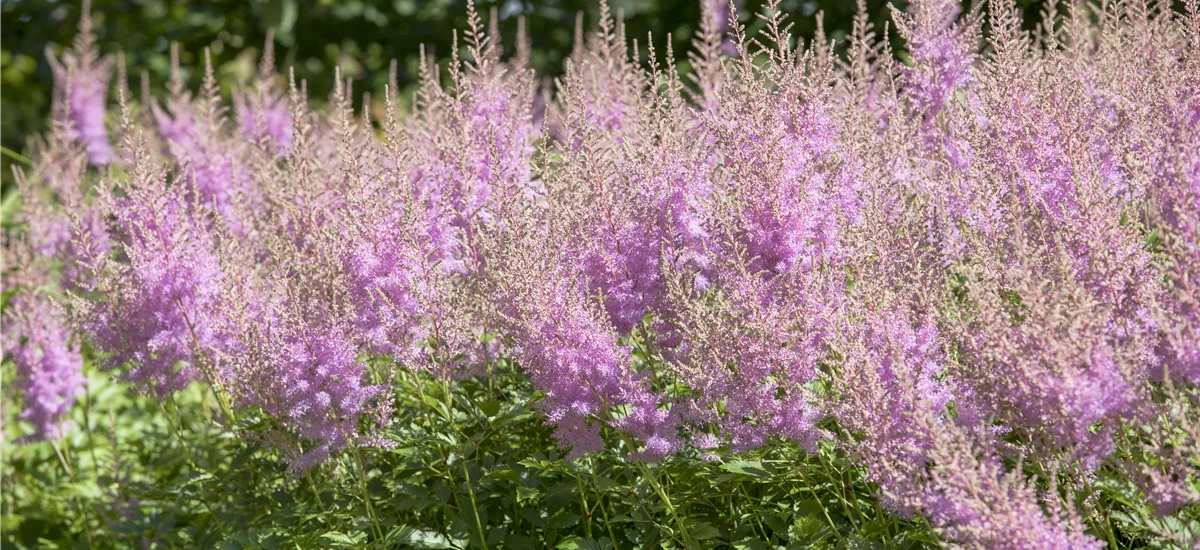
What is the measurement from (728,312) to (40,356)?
338cm

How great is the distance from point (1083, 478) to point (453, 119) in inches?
87.0

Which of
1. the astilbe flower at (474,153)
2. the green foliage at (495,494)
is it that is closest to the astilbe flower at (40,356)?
the green foliage at (495,494)

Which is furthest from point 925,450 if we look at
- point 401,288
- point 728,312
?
point 401,288

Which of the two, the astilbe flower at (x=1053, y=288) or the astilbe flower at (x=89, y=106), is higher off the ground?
the astilbe flower at (x=89, y=106)

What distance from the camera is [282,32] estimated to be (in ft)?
33.0

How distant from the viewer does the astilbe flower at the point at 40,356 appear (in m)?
4.97

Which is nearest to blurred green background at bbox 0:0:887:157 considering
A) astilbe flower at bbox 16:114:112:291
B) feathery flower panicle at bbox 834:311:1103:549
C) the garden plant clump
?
astilbe flower at bbox 16:114:112:291

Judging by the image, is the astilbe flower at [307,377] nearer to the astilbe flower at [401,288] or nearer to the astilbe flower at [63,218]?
the astilbe flower at [401,288]

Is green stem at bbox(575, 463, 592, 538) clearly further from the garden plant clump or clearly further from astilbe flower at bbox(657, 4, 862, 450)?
astilbe flower at bbox(657, 4, 862, 450)

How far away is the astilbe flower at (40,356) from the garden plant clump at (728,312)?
75 cm

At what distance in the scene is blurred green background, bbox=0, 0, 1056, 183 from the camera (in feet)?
30.9

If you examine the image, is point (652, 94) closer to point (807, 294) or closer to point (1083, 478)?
point (807, 294)

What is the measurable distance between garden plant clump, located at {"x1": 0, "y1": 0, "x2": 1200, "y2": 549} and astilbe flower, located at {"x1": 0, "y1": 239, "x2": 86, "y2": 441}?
2.46 feet

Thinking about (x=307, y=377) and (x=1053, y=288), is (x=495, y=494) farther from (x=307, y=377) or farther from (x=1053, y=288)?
(x=1053, y=288)
